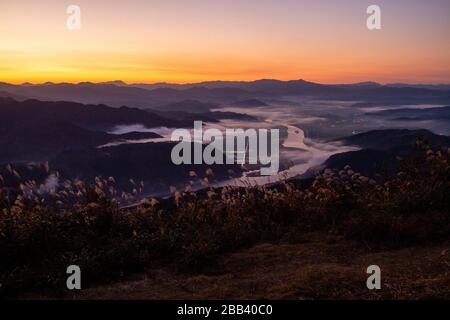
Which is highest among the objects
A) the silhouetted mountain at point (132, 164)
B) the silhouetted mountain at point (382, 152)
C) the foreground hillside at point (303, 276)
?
the foreground hillside at point (303, 276)

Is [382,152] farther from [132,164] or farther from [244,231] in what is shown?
[244,231]

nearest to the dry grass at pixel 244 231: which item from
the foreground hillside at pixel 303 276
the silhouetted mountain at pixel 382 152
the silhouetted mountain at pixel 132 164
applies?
the foreground hillside at pixel 303 276

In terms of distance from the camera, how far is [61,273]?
20.0 ft

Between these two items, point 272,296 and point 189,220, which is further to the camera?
point 189,220

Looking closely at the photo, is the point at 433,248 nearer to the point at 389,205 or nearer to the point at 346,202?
the point at 389,205

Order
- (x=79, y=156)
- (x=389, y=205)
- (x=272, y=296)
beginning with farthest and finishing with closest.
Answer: (x=79, y=156)
(x=389, y=205)
(x=272, y=296)

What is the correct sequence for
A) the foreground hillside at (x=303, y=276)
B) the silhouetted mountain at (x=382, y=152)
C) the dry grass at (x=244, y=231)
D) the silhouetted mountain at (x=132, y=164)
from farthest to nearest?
the silhouetted mountain at (x=132, y=164) → the silhouetted mountain at (x=382, y=152) → the dry grass at (x=244, y=231) → the foreground hillside at (x=303, y=276)

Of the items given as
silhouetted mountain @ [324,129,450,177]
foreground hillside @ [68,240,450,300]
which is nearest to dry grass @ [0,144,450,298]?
foreground hillside @ [68,240,450,300]

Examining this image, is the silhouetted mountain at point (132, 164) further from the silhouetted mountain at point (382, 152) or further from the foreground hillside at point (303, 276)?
the foreground hillside at point (303, 276)

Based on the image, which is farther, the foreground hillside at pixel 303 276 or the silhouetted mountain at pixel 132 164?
the silhouetted mountain at pixel 132 164

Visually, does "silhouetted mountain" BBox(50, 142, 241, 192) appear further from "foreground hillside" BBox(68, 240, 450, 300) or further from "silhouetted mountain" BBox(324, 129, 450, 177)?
"foreground hillside" BBox(68, 240, 450, 300)

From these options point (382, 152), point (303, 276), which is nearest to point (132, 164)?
point (382, 152)
